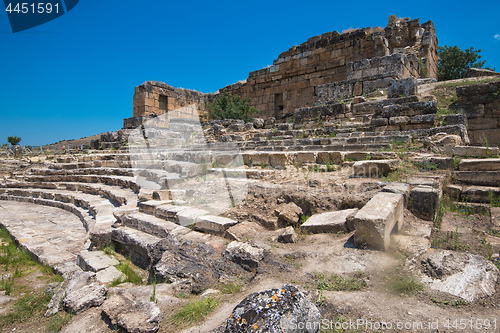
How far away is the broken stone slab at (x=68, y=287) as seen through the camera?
98.8 inches

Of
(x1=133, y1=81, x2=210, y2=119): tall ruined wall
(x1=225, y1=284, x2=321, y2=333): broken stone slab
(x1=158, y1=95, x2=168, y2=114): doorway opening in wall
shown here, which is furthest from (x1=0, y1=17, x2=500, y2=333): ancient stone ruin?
(x1=158, y1=95, x2=168, y2=114): doorway opening in wall

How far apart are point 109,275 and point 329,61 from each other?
1381 cm

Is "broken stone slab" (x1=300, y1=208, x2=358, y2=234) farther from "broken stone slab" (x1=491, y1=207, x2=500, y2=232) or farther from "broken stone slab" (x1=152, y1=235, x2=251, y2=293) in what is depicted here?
"broken stone slab" (x1=491, y1=207, x2=500, y2=232)

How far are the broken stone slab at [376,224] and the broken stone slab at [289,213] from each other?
116cm

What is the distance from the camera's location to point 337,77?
13766 mm

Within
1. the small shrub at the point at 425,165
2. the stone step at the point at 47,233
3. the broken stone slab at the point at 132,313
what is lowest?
the stone step at the point at 47,233

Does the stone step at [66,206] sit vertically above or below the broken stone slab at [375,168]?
below

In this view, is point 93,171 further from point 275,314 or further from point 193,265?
point 275,314

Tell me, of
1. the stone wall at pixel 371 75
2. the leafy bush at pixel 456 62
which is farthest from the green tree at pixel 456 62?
the stone wall at pixel 371 75

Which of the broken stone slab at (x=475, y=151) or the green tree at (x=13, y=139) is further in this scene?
the green tree at (x=13, y=139)

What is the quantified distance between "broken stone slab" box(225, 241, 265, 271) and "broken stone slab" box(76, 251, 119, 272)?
157 centimetres

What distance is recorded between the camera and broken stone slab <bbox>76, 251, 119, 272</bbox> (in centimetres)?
333

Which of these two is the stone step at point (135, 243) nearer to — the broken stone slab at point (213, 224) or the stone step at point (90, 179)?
the broken stone slab at point (213, 224)

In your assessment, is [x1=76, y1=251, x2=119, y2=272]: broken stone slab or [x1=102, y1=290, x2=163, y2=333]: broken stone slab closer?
[x1=102, y1=290, x2=163, y2=333]: broken stone slab
